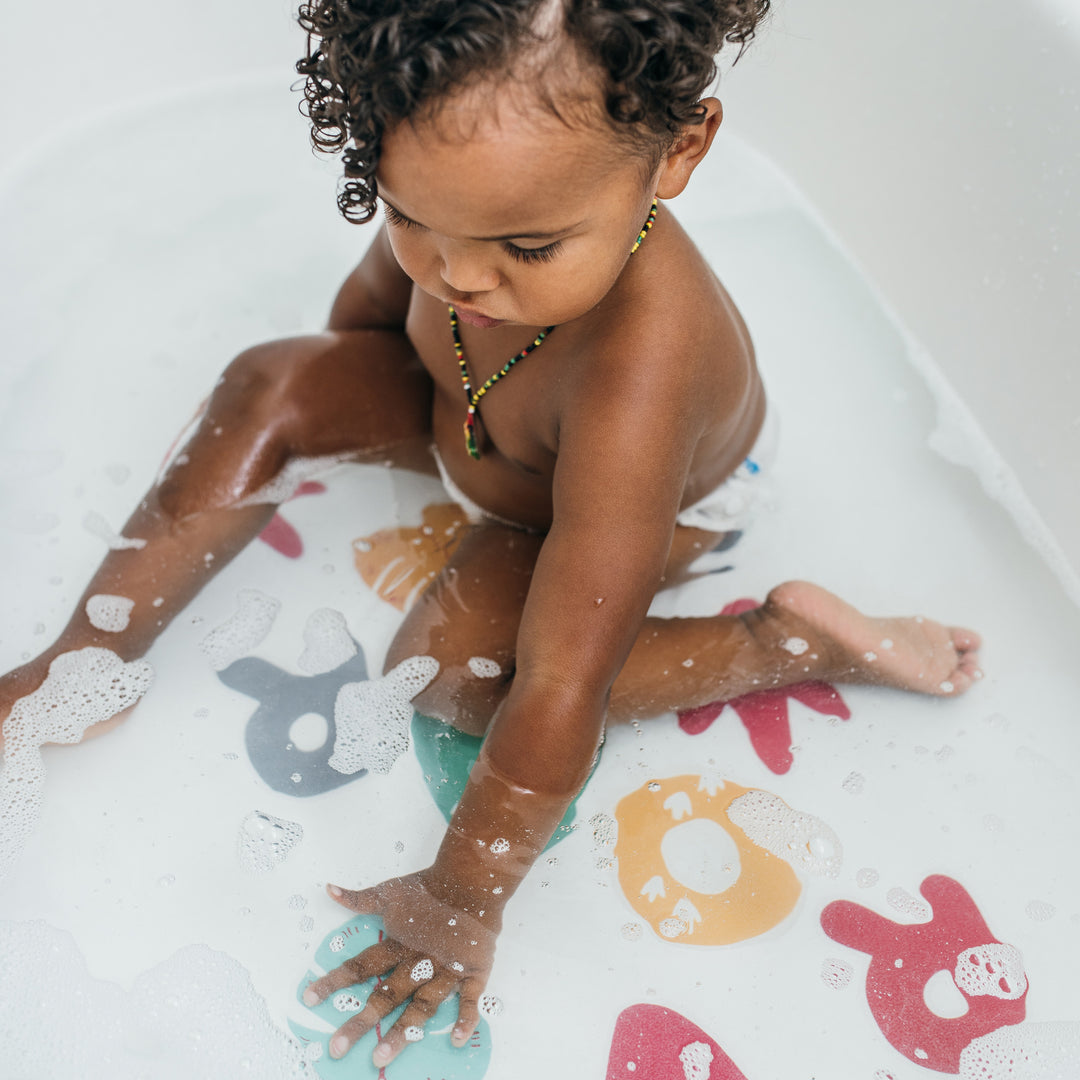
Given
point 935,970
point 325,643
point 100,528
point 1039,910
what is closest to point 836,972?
point 935,970

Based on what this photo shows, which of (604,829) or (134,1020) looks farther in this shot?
(604,829)

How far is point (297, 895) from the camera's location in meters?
0.89

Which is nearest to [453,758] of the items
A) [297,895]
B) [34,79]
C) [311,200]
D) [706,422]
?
[297,895]

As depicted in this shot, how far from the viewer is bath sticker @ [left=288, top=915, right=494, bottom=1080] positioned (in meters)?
0.81

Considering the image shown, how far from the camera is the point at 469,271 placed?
0.65 m

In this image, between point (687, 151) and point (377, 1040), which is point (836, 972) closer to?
point (377, 1040)

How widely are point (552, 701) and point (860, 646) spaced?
35 cm

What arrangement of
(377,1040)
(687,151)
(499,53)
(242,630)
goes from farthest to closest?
(242,630), (377,1040), (687,151), (499,53)

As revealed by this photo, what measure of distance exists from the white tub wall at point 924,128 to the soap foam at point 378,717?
0.66m

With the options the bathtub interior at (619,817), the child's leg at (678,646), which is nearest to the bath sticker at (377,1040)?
the bathtub interior at (619,817)

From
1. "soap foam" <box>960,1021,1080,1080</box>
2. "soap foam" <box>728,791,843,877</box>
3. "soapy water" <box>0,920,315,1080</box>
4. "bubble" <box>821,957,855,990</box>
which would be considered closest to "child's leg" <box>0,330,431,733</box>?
"soapy water" <box>0,920,315,1080</box>

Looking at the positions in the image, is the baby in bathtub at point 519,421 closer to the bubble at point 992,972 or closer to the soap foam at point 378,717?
the soap foam at point 378,717

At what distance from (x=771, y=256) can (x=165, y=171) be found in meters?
0.81

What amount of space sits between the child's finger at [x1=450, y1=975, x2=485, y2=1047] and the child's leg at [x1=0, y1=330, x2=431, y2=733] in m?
0.41
